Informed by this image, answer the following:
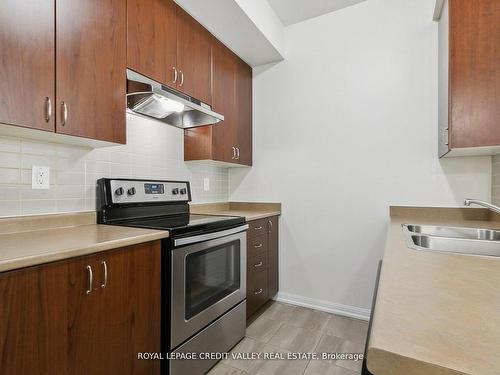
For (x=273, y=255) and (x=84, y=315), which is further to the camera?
(x=273, y=255)

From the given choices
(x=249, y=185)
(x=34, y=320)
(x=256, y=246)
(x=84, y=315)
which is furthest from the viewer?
(x=249, y=185)

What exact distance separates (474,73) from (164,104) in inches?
73.6

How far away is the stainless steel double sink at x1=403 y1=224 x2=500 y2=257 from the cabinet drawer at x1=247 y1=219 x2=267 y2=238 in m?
1.09

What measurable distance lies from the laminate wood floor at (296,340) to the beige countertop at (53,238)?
104 centimetres

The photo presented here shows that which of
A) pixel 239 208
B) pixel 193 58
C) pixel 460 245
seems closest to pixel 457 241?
pixel 460 245

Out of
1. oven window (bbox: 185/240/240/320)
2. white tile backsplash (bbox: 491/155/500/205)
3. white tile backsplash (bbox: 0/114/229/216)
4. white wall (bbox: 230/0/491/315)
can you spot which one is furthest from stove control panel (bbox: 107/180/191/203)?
white tile backsplash (bbox: 491/155/500/205)

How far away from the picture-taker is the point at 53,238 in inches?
46.5

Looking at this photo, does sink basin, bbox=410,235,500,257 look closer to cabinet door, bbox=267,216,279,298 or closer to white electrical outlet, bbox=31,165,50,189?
cabinet door, bbox=267,216,279,298

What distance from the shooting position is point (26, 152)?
4.53 ft

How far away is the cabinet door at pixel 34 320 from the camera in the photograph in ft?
2.71

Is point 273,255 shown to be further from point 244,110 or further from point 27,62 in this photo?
point 27,62

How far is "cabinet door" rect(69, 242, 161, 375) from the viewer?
1.02 m

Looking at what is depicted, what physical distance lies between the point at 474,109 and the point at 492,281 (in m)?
1.27

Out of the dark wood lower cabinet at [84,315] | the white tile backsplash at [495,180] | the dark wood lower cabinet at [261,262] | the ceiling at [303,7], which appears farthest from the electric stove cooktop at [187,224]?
the ceiling at [303,7]
